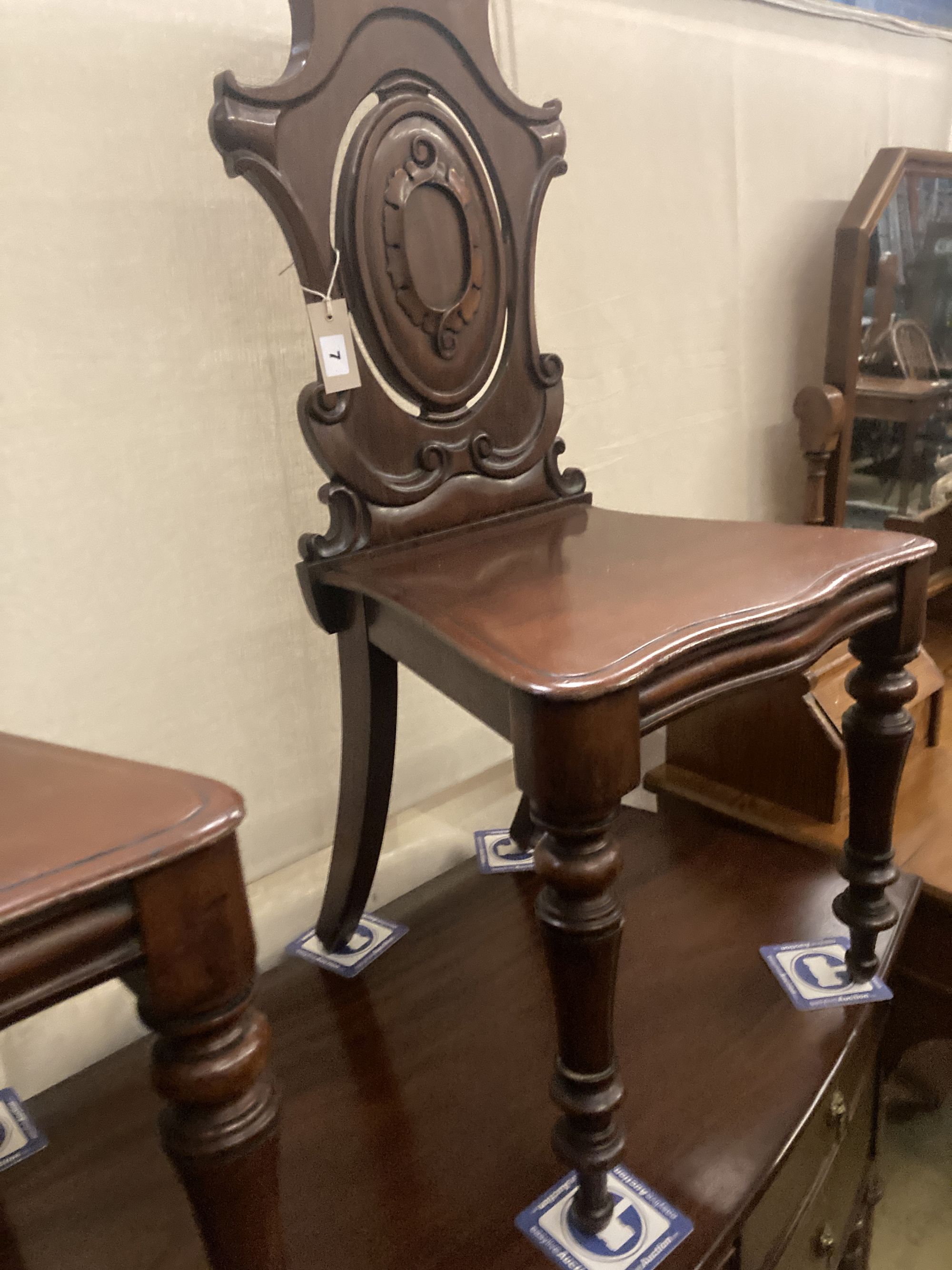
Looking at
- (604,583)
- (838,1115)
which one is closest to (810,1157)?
(838,1115)

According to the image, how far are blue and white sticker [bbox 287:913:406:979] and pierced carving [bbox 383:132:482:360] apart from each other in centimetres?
66

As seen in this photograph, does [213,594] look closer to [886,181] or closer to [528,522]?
[528,522]

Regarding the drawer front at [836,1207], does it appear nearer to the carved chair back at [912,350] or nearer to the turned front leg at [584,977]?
the turned front leg at [584,977]

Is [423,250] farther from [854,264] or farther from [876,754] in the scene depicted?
[854,264]

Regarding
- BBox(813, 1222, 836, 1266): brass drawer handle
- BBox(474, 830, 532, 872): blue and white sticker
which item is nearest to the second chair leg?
BBox(474, 830, 532, 872): blue and white sticker

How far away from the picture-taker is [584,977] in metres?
0.60

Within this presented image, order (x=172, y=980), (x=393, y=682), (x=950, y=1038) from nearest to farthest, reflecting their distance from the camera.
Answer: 1. (x=172, y=980)
2. (x=393, y=682)
3. (x=950, y=1038)

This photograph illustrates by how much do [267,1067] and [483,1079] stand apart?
0.44 m

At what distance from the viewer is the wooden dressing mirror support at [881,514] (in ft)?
3.78

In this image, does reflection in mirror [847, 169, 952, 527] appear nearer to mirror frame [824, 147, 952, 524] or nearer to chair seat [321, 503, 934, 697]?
mirror frame [824, 147, 952, 524]

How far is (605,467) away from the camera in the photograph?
1333 mm

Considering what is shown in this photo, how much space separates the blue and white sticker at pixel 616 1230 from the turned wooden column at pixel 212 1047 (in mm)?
301

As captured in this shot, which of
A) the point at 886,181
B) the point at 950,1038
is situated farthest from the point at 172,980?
the point at 886,181

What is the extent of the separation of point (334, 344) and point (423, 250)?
0.48 feet
